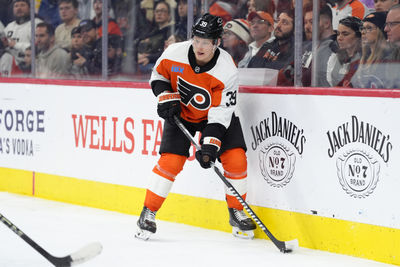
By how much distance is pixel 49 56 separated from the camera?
18.7ft

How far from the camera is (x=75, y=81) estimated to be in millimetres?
5379

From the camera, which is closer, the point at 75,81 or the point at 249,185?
the point at 249,185

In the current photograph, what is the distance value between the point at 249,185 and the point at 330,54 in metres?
0.85

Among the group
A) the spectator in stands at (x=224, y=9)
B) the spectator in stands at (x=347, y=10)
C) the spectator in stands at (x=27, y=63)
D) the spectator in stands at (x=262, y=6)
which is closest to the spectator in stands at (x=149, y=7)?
the spectator in stands at (x=224, y=9)

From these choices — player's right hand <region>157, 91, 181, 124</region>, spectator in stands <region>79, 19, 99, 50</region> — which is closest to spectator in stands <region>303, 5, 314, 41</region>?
player's right hand <region>157, 91, 181, 124</region>

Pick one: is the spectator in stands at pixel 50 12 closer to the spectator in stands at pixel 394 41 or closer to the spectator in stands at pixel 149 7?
the spectator in stands at pixel 149 7

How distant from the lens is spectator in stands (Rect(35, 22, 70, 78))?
5.59 meters

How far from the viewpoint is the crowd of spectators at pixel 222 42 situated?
381 centimetres

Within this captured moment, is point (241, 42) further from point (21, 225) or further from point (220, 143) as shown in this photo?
point (21, 225)

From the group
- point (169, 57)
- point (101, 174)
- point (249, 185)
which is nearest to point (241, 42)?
point (169, 57)

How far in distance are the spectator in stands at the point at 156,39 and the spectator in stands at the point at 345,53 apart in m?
1.24

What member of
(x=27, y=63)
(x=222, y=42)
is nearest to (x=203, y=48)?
(x=222, y=42)

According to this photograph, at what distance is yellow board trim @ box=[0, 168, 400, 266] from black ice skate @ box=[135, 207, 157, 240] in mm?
421

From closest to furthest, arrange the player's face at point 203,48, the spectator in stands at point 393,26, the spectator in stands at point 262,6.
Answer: the spectator in stands at point 393,26
the player's face at point 203,48
the spectator in stands at point 262,6
